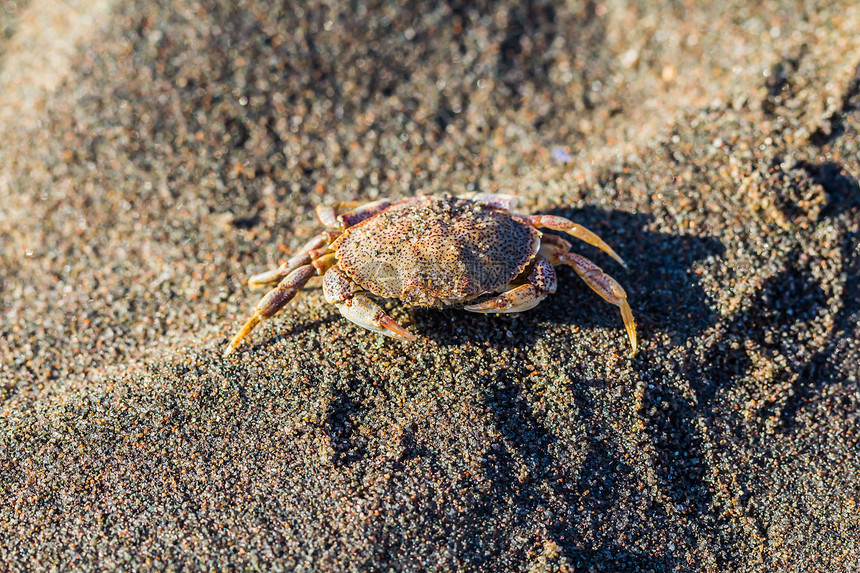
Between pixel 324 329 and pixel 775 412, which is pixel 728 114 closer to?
pixel 775 412

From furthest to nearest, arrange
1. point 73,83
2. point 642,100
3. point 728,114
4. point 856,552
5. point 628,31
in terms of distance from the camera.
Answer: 1. point 628,31
2. point 642,100
3. point 73,83
4. point 728,114
5. point 856,552

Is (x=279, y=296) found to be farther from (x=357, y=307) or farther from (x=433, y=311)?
(x=433, y=311)

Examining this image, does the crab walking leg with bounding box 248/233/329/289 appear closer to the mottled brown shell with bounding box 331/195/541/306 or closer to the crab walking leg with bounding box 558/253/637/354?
the mottled brown shell with bounding box 331/195/541/306

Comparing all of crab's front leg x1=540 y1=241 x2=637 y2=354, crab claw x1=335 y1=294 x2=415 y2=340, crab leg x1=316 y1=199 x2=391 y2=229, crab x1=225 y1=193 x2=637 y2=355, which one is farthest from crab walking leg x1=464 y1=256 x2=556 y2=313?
crab leg x1=316 y1=199 x2=391 y2=229

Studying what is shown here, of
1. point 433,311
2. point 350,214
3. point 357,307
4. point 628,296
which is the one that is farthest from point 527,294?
point 350,214

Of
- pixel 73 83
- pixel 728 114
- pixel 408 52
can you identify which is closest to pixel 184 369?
pixel 73 83
